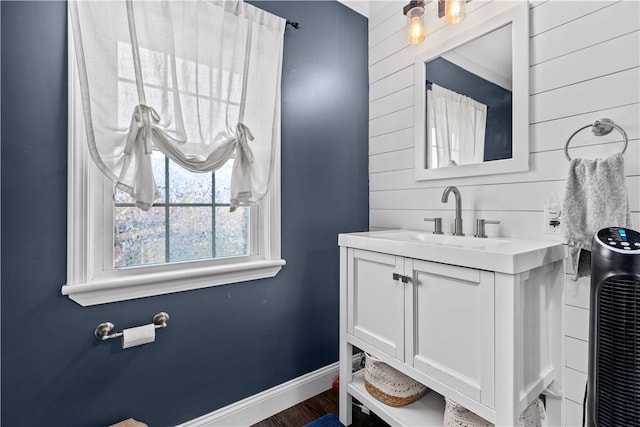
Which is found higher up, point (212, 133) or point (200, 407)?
point (212, 133)

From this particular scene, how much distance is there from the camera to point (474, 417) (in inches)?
47.1

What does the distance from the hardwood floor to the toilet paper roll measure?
79 cm

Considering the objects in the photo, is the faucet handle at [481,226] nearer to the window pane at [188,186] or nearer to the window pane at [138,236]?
the window pane at [188,186]

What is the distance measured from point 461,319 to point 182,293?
1189 mm

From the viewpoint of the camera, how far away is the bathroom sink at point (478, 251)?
1.00 m

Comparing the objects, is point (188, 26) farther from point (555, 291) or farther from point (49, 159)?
point (555, 291)

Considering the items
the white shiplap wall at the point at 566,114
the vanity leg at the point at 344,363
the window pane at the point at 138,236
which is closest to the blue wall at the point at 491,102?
the white shiplap wall at the point at 566,114

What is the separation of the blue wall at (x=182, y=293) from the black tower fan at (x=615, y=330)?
1320 millimetres

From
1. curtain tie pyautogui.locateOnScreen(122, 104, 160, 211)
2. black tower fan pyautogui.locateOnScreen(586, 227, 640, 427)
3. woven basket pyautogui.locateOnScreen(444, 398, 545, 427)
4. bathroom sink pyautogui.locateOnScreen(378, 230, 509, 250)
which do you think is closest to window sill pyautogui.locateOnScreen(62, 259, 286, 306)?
curtain tie pyautogui.locateOnScreen(122, 104, 160, 211)

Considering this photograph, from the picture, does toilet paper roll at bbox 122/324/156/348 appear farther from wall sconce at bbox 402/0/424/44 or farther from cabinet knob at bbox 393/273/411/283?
wall sconce at bbox 402/0/424/44

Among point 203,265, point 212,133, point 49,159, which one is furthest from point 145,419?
point 212,133

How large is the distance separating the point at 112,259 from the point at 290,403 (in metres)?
1.22

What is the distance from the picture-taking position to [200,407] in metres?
1.52

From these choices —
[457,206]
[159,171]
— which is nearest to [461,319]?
[457,206]
